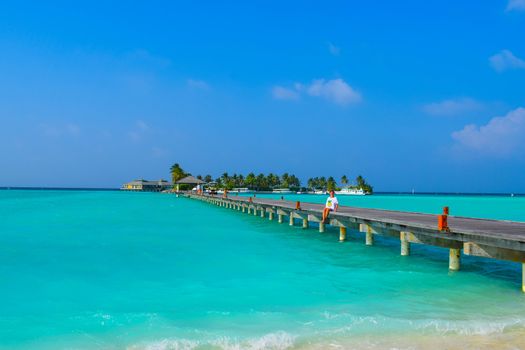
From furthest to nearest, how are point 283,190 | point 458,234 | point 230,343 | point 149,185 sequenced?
point 149,185
point 283,190
point 458,234
point 230,343

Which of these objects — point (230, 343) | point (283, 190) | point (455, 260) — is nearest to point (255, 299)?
point (230, 343)

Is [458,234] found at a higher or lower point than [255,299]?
higher

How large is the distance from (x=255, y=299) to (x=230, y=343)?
343cm

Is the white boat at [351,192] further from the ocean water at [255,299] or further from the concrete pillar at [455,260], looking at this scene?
the concrete pillar at [455,260]

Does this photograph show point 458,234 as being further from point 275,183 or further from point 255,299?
point 275,183

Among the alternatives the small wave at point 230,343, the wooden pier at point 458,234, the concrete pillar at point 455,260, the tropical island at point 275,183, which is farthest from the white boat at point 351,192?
the small wave at point 230,343

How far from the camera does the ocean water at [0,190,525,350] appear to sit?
8578mm

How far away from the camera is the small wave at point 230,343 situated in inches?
319

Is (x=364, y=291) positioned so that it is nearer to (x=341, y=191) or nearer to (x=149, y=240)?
(x=149, y=240)

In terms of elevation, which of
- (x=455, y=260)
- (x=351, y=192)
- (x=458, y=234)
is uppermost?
(x=458, y=234)

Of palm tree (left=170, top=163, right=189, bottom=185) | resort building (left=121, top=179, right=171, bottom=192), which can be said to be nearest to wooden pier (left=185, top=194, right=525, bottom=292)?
palm tree (left=170, top=163, right=189, bottom=185)

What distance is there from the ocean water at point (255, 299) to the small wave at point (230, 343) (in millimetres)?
21

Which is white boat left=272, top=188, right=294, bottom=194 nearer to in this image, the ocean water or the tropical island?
the tropical island

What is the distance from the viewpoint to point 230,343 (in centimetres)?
830
